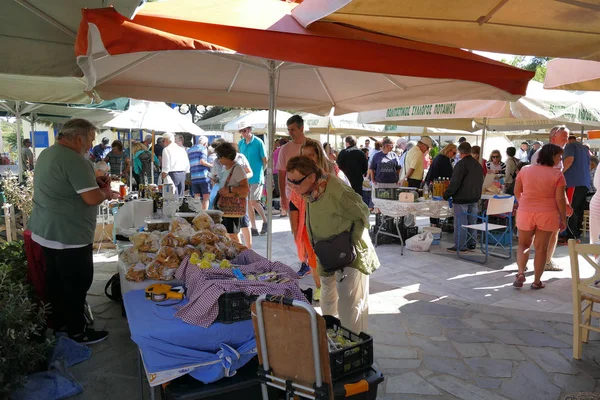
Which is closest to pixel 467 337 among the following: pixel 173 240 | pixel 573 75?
pixel 573 75

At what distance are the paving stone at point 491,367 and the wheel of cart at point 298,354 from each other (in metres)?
1.80

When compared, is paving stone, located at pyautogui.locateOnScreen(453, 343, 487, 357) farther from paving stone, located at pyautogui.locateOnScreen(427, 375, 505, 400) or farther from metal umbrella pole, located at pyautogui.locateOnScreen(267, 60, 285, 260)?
metal umbrella pole, located at pyautogui.locateOnScreen(267, 60, 285, 260)

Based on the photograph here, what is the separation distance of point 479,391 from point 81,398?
117 inches

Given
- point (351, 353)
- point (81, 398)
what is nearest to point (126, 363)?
point (81, 398)

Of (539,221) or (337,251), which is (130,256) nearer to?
(337,251)

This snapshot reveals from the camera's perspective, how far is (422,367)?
3936 millimetres

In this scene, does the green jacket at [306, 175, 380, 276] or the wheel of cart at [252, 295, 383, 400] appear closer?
the wheel of cart at [252, 295, 383, 400]

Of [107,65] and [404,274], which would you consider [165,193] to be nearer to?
[107,65]

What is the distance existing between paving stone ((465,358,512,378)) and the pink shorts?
2455 mm

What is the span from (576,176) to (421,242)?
3.44m

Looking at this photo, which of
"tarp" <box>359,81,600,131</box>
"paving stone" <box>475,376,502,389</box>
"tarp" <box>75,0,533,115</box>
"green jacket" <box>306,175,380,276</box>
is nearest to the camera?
"tarp" <box>75,0,533,115</box>

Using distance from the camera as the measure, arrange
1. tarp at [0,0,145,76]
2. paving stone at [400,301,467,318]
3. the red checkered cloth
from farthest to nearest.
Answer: paving stone at [400,301,467,318], tarp at [0,0,145,76], the red checkered cloth

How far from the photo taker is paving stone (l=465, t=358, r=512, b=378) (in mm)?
3850

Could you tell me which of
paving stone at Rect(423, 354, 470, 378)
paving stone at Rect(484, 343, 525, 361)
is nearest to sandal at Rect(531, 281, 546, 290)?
paving stone at Rect(484, 343, 525, 361)
